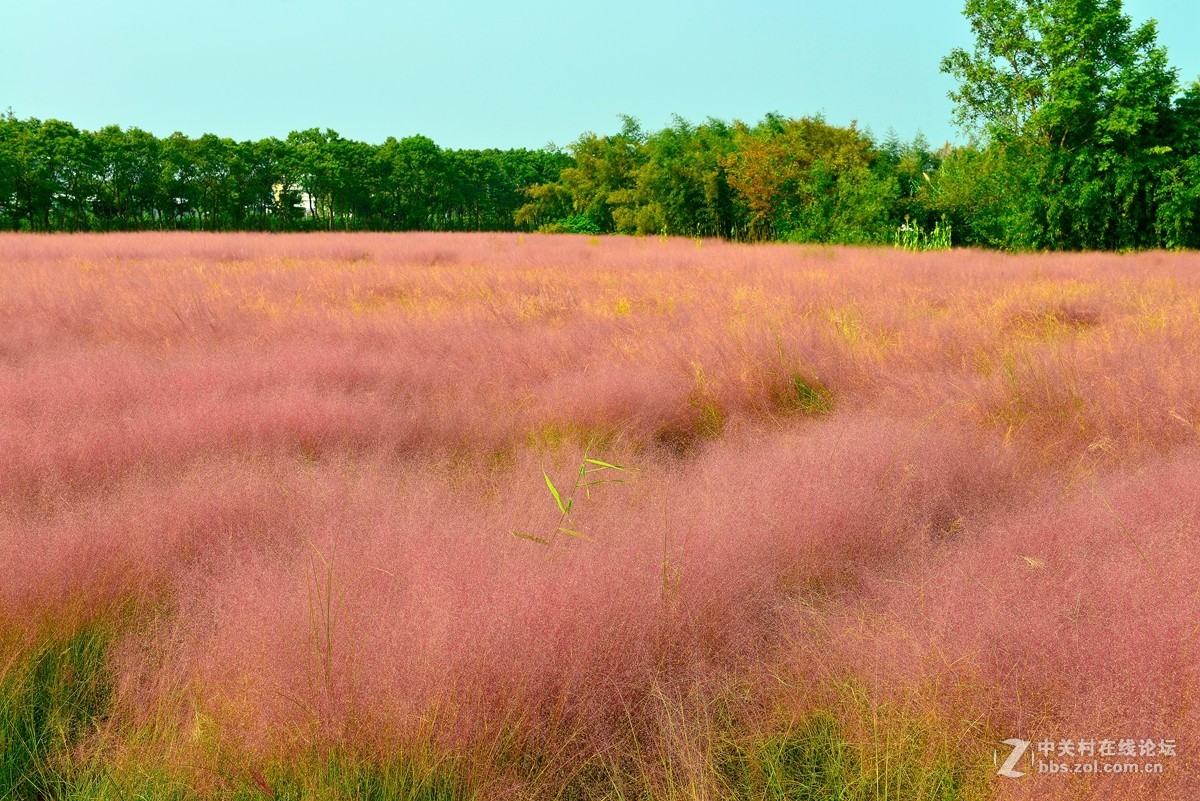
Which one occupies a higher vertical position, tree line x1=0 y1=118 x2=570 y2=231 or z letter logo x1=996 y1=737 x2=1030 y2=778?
tree line x1=0 y1=118 x2=570 y2=231

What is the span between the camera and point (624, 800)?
1.53 meters

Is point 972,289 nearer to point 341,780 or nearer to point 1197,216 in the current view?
point 341,780

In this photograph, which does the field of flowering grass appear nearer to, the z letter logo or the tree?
the z letter logo

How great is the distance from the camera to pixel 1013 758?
4.69 feet

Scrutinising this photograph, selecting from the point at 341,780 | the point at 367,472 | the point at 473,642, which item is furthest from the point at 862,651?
the point at 367,472

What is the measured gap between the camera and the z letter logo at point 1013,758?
1.41m

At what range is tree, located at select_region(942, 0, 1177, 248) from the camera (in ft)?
56.7

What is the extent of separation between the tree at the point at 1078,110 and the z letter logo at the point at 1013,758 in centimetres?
1964

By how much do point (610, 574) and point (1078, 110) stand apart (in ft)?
67.2

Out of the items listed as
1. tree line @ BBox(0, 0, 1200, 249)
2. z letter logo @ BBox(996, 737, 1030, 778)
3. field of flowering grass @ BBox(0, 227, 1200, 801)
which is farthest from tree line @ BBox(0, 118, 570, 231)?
z letter logo @ BBox(996, 737, 1030, 778)

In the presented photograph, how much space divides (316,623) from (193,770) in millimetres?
361

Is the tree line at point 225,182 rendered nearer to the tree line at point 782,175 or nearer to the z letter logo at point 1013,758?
the tree line at point 782,175

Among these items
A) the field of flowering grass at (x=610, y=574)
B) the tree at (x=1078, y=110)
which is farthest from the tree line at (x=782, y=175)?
the field of flowering grass at (x=610, y=574)

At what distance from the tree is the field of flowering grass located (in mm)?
16470
